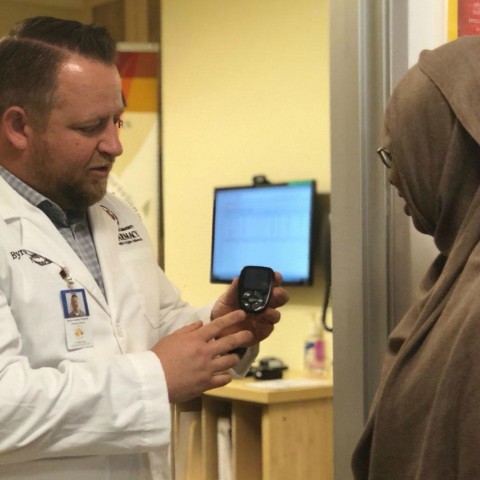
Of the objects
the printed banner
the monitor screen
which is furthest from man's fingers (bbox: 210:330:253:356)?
the monitor screen

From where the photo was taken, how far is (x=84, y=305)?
1701mm

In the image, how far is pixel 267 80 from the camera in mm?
4027

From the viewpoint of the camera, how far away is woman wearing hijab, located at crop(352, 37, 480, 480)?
1.27 metres

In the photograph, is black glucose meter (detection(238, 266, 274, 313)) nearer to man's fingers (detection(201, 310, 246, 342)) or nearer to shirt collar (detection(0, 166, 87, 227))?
man's fingers (detection(201, 310, 246, 342))

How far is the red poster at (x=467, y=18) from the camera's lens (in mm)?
1804

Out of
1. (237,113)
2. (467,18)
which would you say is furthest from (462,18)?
(237,113)

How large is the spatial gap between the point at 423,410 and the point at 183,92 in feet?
10.6

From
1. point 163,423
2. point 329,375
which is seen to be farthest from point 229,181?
point 163,423

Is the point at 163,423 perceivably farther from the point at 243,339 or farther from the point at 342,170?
the point at 342,170

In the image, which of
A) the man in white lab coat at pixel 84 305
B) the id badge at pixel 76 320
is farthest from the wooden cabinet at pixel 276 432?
the id badge at pixel 76 320

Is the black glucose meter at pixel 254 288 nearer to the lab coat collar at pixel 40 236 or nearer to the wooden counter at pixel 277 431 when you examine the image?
the lab coat collar at pixel 40 236

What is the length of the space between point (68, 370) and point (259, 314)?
389 millimetres

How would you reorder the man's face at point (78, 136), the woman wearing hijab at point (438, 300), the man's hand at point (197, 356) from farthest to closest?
1. the man's face at point (78, 136)
2. the man's hand at point (197, 356)
3. the woman wearing hijab at point (438, 300)

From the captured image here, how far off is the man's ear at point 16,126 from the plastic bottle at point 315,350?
2185 mm
